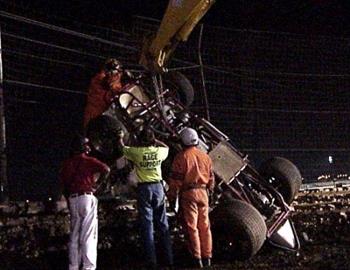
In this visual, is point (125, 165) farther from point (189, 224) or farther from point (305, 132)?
point (305, 132)

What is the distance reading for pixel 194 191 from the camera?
8227mm

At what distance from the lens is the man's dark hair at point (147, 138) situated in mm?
8445

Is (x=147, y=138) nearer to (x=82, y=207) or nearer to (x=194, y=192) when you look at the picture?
(x=194, y=192)

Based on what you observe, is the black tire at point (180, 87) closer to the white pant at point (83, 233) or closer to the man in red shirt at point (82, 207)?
the man in red shirt at point (82, 207)

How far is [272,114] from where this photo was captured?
1513 cm

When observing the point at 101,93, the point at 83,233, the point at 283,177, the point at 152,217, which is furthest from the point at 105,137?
the point at 283,177

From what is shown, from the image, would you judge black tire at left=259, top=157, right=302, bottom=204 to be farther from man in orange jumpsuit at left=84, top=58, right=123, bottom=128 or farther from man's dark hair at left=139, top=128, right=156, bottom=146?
man in orange jumpsuit at left=84, top=58, right=123, bottom=128

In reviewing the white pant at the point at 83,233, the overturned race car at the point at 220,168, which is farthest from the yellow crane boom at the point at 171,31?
the white pant at the point at 83,233

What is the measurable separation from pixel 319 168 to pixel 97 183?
315 inches

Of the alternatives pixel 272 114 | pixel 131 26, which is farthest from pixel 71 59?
pixel 272 114

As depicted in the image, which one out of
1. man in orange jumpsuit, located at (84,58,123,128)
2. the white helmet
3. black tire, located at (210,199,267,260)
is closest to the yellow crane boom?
man in orange jumpsuit, located at (84,58,123,128)

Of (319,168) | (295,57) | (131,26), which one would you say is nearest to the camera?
(131,26)

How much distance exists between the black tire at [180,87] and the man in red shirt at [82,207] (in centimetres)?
298

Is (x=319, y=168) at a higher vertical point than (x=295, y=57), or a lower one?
lower
